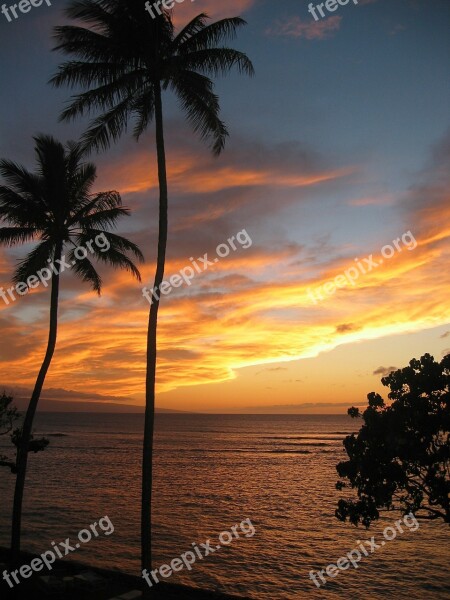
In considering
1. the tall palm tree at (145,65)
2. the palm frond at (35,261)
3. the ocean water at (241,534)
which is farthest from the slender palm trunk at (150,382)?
the ocean water at (241,534)

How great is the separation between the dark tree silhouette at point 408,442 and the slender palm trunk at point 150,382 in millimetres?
6044

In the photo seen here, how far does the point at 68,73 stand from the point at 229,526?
32.0 m

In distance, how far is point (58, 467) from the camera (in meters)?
68.8

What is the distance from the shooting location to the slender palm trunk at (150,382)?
42.2 ft

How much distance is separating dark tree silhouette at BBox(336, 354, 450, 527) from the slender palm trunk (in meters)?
A: 6.04

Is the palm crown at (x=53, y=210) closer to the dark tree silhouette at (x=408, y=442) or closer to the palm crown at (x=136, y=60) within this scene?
the palm crown at (x=136, y=60)

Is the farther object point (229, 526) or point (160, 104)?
point (229, 526)

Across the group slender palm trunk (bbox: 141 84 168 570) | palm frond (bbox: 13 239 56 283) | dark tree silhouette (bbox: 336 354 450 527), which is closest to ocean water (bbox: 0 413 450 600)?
dark tree silhouette (bbox: 336 354 450 527)

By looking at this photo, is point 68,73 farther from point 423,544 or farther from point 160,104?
point 423,544

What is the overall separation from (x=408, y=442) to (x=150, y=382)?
24.8ft

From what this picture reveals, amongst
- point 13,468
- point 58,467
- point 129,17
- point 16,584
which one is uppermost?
point 129,17

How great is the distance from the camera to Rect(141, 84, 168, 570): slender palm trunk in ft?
42.2

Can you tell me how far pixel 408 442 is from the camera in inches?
537

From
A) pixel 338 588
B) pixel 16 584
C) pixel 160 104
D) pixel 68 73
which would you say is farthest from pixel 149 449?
pixel 338 588
